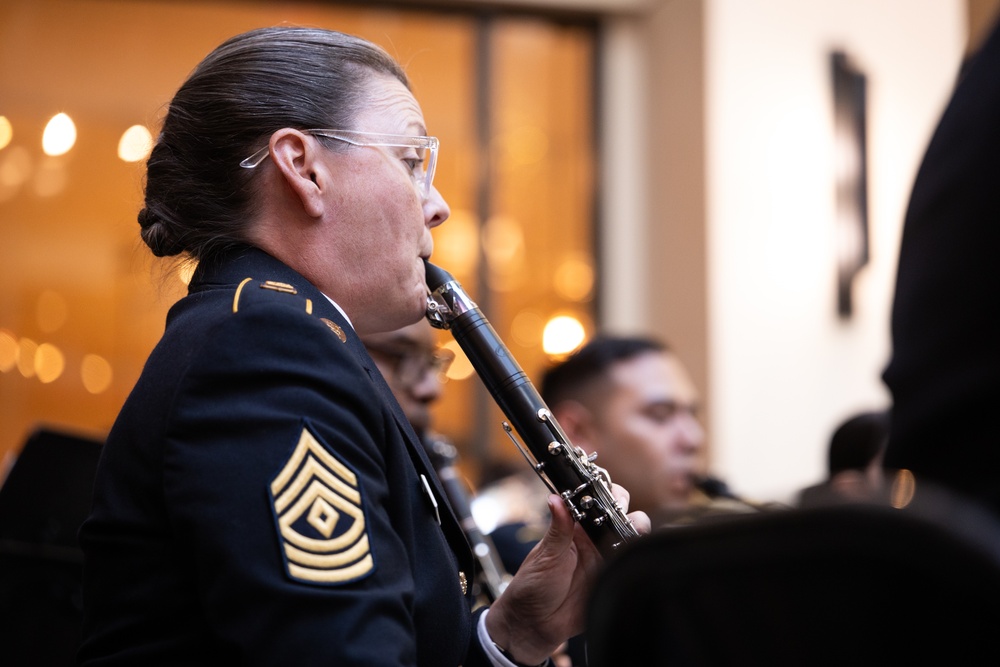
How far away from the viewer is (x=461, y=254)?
488 centimetres

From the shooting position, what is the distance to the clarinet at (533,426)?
146 centimetres

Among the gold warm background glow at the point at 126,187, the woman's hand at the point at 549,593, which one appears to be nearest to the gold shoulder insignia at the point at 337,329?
the woman's hand at the point at 549,593

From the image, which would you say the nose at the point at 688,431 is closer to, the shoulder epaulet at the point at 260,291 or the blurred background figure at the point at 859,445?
the blurred background figure at the point at 859,445

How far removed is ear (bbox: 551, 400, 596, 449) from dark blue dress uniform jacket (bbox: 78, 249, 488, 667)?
6.22 feet

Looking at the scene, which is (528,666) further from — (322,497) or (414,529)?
(322,497)

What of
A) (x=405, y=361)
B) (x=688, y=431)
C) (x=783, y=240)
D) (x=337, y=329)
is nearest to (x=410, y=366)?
(x=405, y=361)

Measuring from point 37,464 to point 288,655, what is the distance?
124 cm

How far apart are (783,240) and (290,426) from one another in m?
3.74

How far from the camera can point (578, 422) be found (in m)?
3.21

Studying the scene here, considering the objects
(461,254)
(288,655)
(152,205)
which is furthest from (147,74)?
(288,655)

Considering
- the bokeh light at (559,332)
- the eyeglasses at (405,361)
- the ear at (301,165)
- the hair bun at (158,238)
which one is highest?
the ear at (301,165)

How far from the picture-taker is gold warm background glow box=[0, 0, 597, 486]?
15.0ft

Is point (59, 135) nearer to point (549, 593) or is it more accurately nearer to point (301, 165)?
point (301, 165)

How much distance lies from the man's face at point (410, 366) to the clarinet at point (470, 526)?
90 mm
